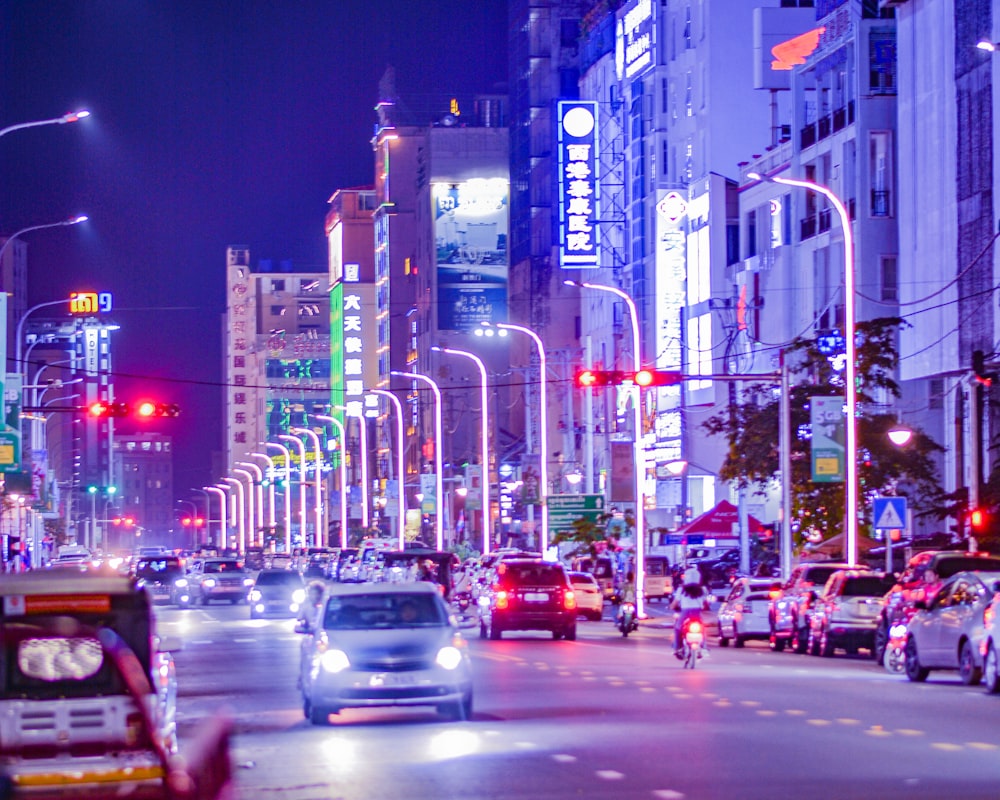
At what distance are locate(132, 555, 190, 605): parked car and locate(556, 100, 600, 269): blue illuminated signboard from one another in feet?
91.7

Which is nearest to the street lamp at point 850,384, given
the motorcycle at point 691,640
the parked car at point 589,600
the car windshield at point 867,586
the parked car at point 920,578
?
the car windshield at point 867,586

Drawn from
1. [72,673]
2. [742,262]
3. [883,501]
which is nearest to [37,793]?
[72,673]

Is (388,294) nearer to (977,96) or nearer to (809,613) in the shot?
(977,96)

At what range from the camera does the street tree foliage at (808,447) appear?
2035 inches

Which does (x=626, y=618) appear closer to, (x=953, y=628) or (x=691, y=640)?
(x=691, y=640)

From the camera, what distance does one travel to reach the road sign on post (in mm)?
67500

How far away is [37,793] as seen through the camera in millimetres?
10758

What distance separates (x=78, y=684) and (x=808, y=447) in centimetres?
4266

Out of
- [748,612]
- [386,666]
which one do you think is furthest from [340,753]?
[748,612]

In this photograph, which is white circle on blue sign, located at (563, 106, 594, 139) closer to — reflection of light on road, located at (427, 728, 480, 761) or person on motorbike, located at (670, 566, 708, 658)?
person on motorbike, located at (670, 566, 708, 658)

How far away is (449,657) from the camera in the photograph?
72.4ft

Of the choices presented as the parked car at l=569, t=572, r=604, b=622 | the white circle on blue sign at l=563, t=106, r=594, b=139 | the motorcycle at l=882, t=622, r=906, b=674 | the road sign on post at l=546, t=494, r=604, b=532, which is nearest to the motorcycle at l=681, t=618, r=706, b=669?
the motorcycle at l=882, t=622, r=906, b=674

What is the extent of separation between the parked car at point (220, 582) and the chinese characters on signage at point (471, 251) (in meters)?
76.9

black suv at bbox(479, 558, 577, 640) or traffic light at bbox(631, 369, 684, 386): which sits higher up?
traffic light at bbox(631, 369, 684, 386)
